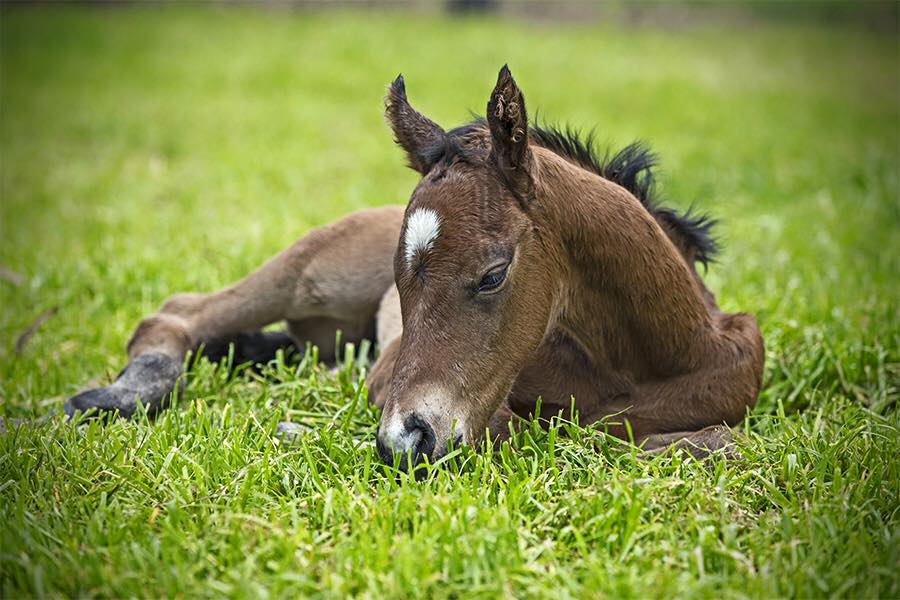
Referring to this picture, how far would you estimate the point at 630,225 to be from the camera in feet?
12.0

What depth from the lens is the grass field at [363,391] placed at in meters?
2.85

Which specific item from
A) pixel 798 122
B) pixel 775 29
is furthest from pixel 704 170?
pixel 775 29

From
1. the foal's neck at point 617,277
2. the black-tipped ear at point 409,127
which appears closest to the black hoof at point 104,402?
the black-tipped ear at point 409,127

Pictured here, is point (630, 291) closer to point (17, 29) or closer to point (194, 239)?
point (194, 239)

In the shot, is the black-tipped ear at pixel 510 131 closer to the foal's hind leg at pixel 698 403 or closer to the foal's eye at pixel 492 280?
the foal's eye at pixel 492 280

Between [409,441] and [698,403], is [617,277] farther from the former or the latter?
[409,441]

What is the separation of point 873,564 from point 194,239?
6311 millimetres

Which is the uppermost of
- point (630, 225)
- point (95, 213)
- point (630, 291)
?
point (630, 225)

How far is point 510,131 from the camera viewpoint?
3270 millimetres

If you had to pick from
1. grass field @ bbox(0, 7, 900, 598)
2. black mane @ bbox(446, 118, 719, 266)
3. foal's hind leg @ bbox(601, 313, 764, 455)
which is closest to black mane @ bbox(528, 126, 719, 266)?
Answer: black mane @ bbox(446, 118, 719, 266)

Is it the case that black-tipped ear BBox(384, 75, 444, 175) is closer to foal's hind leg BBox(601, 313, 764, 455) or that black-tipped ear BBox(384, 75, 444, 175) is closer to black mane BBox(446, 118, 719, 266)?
black mane BBox(446, 118, 719, 266)

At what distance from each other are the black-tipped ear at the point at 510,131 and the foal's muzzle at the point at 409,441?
0.99m

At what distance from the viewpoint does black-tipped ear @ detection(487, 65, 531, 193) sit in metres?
3.19

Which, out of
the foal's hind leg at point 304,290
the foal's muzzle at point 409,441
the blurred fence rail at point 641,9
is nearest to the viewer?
the foal's muzzle at point 409,441
